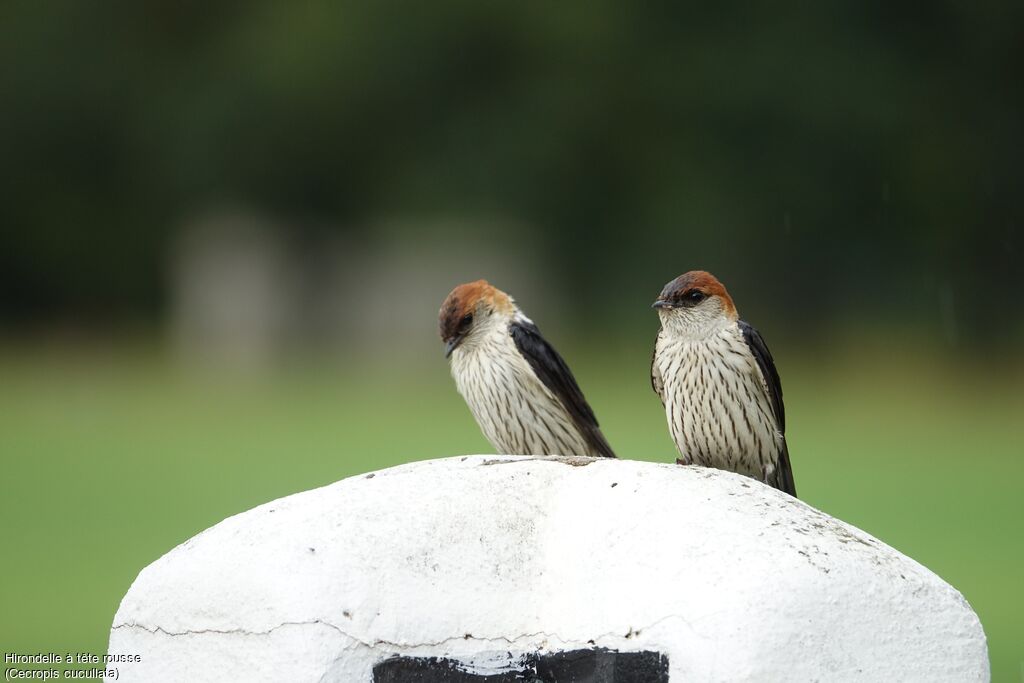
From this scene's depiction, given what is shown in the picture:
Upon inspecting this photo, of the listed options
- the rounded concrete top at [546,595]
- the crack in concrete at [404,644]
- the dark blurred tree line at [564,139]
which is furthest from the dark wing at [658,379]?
the dark blurred tree line at [564,139]

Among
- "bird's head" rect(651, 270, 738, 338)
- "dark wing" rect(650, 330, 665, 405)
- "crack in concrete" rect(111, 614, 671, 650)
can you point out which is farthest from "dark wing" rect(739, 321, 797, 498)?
"crack in concrete" rect(111, 614, 671, 650)

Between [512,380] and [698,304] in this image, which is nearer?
[698,304]

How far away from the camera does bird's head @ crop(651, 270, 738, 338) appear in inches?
245

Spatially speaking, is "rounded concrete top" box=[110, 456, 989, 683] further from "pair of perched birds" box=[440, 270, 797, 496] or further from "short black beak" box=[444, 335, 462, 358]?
"short black beak" box=[444, 335, 462, 358]

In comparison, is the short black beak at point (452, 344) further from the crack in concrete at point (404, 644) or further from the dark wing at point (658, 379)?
the crack in concrete at point (404, 644)

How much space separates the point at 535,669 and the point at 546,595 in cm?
25

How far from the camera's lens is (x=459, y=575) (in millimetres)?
4832

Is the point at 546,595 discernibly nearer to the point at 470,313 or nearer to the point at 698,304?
the point at 698,304

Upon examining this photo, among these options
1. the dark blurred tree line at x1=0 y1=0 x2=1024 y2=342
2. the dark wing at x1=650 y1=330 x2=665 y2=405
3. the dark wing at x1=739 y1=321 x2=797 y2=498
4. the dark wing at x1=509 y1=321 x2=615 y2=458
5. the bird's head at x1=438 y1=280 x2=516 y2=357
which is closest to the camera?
the dark wing at x1=739 y1=321 x2=797 y2=498

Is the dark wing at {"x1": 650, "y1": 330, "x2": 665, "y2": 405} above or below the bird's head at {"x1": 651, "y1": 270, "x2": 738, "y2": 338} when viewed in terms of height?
below

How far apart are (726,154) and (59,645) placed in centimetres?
2168

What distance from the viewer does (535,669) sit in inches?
185

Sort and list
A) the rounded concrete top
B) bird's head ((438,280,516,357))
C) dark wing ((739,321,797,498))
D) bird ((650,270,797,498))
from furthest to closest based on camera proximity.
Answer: bird's head ((438,280,516,357))
dark wing ((739,321,797,498))
bird ((650,270,797,498))
the rounded concrete top

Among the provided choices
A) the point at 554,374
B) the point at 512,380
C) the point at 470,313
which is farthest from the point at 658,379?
→ the point at 470,313
